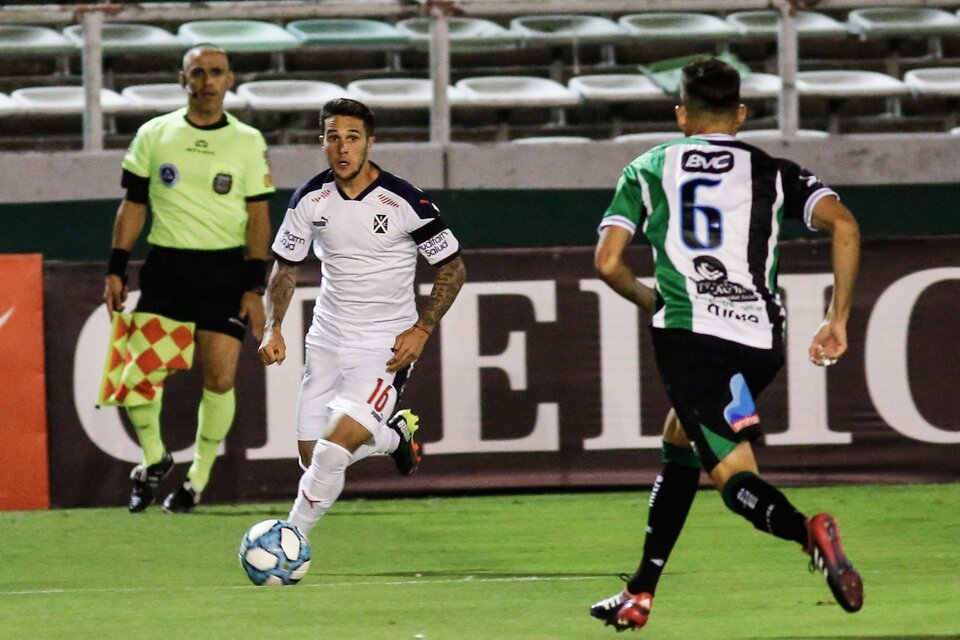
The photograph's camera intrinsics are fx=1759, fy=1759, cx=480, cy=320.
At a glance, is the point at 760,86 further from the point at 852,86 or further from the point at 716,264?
the point at 716,264

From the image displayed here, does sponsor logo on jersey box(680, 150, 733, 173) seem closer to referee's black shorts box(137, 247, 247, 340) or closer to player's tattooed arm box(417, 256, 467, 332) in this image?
player's tattooed arm box(417, 256, 467, 332)

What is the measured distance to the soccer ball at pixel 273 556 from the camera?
20.8ft

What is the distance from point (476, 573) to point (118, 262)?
2890 mm

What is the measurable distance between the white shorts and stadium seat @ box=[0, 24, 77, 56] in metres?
6.30

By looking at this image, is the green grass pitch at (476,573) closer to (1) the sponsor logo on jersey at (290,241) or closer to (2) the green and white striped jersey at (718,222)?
(2) the green and white striped jersey at (718,222)

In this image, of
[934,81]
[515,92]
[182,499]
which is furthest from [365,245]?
[934,81]

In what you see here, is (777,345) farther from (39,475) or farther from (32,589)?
(39,475)

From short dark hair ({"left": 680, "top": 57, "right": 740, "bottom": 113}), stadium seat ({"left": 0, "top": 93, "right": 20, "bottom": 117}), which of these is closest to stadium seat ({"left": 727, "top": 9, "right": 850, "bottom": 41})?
stadium seat ({"left": 0, "top": 93, "right": 20, "bottom": 117})

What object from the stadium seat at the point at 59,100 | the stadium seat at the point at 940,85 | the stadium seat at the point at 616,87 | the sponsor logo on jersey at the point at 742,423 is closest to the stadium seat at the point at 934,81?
the stadium seat at the point at 940,85

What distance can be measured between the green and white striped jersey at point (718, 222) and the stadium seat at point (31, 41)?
8199 mm

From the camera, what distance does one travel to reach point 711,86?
213 inches

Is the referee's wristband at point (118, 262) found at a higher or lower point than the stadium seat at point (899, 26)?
lower

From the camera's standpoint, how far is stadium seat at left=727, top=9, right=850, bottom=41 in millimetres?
13609

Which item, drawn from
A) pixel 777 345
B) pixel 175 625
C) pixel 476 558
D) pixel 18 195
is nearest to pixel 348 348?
pixel 476 558
